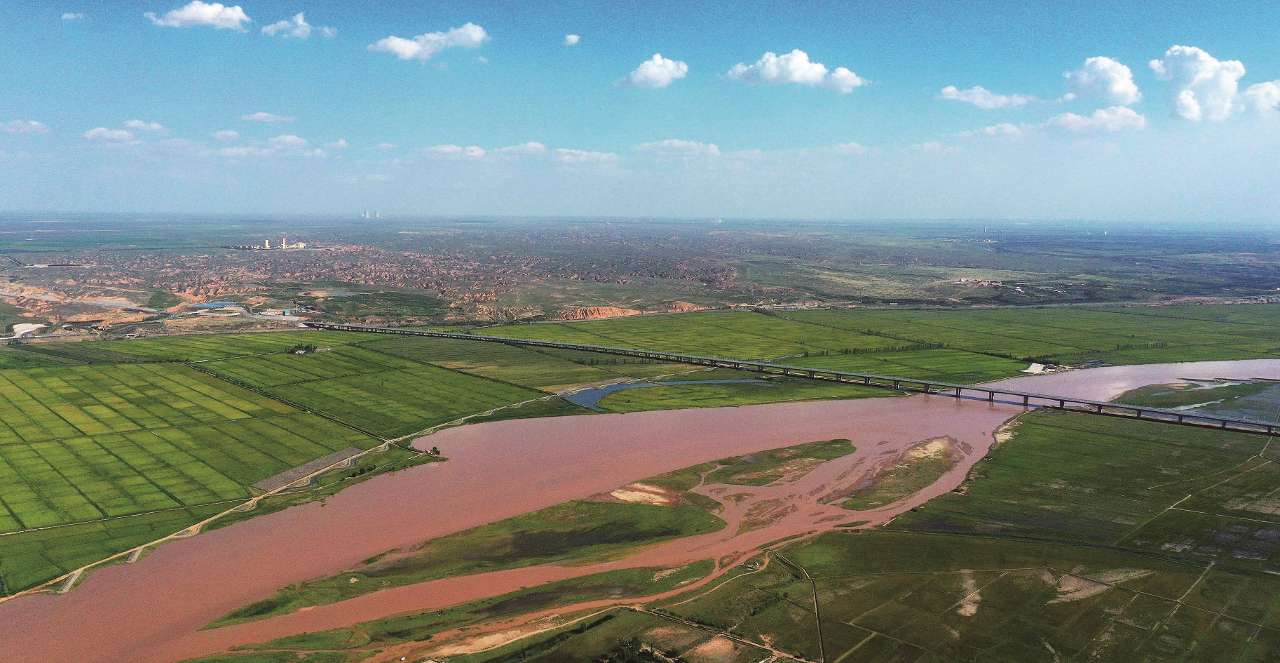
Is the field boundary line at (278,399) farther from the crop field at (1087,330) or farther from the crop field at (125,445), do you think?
the crop field at (1087,330)

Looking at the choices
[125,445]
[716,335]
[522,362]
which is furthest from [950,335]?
[125,445]

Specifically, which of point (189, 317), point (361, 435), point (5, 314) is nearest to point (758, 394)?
point (361, 435)

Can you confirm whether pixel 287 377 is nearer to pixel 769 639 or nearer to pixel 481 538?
pixel 481 538

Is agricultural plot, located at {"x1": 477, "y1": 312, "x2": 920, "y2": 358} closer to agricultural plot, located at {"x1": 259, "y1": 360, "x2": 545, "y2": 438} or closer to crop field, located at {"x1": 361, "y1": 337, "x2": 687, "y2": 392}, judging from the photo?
crop field, located at {"x1": 361, "y1": 337, "x2": 687, "y2": 392}

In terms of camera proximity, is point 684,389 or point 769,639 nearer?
point 769,639

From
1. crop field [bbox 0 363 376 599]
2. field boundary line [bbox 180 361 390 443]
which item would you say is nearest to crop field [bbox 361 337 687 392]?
field boundary line [bbox 180 361 390 443]

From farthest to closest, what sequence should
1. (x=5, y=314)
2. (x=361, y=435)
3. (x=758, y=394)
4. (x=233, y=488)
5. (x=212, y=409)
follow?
(x=5, y=314) → (x=758, y=394) → (x=212, y=409) → (x=361, y=435) → (x=233, y=488)

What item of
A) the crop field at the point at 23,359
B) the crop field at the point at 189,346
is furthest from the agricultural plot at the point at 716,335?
the crop field at the point at 23,359
